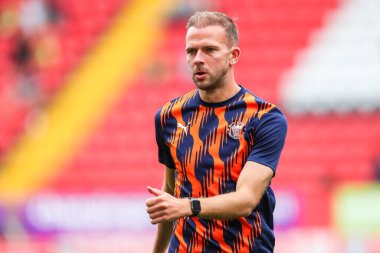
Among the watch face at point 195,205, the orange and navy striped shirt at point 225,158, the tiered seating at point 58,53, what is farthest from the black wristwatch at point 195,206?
the tiered seating at point 58,53

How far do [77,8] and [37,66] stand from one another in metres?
1.29

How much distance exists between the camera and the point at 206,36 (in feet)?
12.5

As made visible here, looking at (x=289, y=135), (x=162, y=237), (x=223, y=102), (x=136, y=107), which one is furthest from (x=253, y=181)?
(x=136, y=107)

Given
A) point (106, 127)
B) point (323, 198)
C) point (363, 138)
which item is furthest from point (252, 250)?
point (106, 127)

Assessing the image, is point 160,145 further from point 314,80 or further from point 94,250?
point 314,80

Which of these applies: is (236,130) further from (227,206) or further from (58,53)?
(58,53)

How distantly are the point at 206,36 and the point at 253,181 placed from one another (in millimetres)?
678

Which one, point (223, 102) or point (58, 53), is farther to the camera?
point (58, 53)

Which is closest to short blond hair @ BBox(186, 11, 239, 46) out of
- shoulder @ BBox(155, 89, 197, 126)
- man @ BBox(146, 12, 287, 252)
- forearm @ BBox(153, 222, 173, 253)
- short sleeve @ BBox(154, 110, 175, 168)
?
man @ BBox(146, 12, 287, 252)

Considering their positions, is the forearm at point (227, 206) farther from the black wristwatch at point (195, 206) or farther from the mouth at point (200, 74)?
the mouth at point (200, 74)

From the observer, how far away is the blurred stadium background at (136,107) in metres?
11.0

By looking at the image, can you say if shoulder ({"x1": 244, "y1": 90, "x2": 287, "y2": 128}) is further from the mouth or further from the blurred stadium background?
the blurred stadium background

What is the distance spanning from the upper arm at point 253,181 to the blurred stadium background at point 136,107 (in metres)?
6.62

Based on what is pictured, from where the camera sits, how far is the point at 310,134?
39.6 ft
